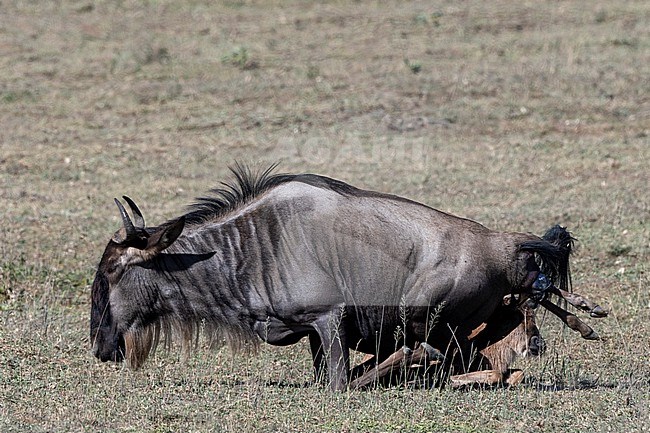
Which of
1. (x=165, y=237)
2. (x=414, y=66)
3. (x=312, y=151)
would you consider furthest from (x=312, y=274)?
(x=414, y=66)

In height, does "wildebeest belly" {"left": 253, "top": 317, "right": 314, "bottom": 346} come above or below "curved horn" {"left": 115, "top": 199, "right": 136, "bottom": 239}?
below

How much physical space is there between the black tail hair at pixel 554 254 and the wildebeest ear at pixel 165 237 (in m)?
2.20

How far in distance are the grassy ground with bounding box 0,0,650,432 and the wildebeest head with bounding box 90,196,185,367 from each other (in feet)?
0.61

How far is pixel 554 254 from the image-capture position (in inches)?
301

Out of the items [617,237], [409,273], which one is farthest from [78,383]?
[617,237]

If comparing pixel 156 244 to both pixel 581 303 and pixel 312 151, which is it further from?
pixel 312 151

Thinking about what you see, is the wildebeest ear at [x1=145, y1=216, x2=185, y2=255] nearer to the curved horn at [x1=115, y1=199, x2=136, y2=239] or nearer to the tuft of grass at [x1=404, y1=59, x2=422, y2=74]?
the curved horn at [x1=115, y1=199, x2=136, y2=239]

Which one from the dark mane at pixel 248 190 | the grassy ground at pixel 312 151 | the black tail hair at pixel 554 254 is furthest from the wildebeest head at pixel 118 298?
the black tail hair at pixel 554 254

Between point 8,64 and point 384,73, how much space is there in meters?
6.70

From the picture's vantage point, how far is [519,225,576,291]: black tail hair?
7.61 metres

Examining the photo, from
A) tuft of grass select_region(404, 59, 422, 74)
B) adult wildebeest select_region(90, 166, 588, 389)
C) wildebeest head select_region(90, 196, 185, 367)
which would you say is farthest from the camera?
tuft of grass select_region(404, 59, 422, 74)

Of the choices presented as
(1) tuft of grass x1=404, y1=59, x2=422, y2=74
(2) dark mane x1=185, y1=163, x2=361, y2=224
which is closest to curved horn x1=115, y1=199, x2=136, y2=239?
(2) dark mane x1=185, y1=163, x2=361, y2=224

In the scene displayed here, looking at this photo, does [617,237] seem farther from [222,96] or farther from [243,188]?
[222,96]

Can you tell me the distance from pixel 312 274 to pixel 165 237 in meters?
0.95
